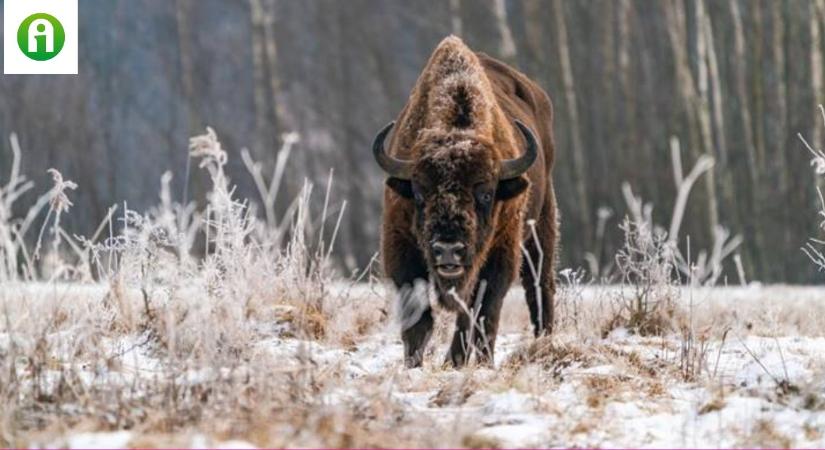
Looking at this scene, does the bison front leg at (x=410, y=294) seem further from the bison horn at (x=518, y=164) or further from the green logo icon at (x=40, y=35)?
the green logo icon at (x=40, y=35)

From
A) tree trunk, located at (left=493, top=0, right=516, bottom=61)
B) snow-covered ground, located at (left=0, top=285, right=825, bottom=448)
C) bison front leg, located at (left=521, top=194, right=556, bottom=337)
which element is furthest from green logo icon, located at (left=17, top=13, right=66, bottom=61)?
tree trunk, located at (left=493, top=0, right=516, bottom=61)

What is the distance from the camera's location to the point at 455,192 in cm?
693

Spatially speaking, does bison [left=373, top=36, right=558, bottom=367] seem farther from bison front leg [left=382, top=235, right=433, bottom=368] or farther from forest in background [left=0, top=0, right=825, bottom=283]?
forest in background [left=0, top=0, right=825, bottom=283]

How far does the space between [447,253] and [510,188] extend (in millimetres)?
806

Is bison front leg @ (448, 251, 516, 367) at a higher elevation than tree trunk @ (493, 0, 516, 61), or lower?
lower

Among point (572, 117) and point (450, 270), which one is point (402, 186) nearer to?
point (450, 270)

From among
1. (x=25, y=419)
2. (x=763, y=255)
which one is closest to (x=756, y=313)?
(x=25, y=419)

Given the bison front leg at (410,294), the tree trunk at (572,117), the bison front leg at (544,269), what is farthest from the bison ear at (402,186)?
the tree trunk at (572,117)

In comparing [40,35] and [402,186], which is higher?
[40,35]

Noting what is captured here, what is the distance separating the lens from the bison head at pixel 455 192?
268 inches

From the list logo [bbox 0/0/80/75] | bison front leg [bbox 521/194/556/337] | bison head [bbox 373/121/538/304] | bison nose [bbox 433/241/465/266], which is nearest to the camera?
bison nose [bbox 433/241/465/266]

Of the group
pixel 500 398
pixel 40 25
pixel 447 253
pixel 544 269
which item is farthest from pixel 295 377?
pixel 40 25

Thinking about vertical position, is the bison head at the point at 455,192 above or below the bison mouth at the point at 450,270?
above

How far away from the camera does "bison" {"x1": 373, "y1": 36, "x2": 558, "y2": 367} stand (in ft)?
22.6
